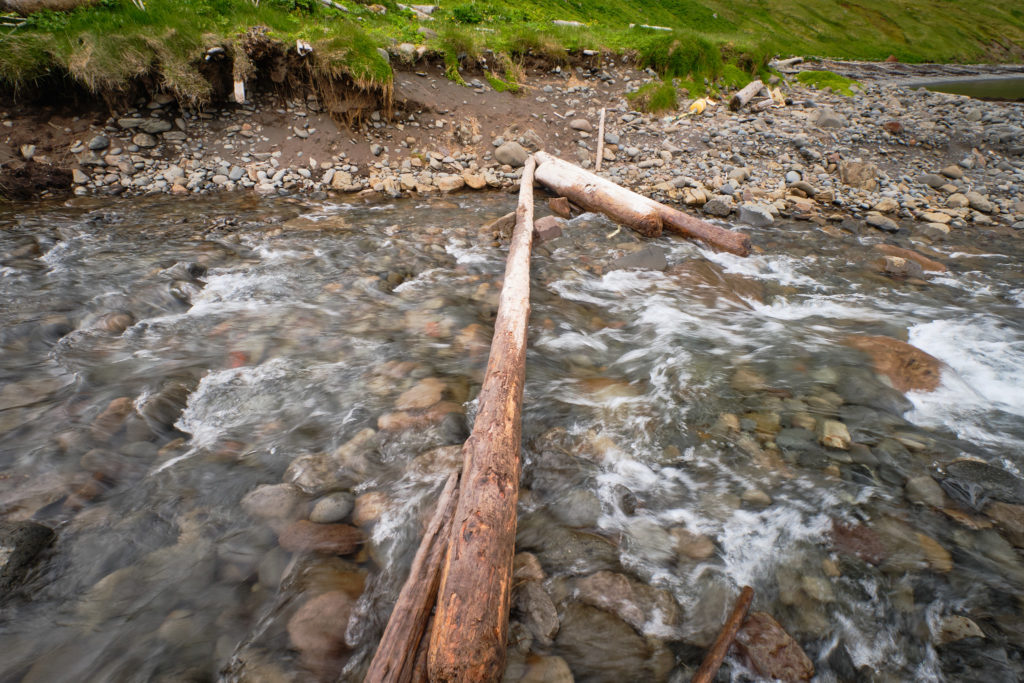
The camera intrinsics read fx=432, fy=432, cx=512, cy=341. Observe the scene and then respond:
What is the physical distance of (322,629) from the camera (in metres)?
1.73

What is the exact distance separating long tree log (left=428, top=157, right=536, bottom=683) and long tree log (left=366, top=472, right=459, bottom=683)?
9 cm

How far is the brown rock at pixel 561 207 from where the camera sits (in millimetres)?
6801

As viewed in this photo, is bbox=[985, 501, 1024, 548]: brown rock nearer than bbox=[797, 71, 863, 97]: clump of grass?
Yes

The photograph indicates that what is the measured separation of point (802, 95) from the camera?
13.0 metres

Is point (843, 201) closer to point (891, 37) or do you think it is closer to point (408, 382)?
point (408, 382)

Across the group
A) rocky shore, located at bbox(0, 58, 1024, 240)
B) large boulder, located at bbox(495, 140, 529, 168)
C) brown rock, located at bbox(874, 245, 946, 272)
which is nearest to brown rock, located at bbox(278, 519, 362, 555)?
rocky shore, located at bbox(0, 58, 1024, 240)

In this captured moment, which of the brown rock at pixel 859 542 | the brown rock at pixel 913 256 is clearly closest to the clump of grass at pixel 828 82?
the brown rock at pixel 913 256

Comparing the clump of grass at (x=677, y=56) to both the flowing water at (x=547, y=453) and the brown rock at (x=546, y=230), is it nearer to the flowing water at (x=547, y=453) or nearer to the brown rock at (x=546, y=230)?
the brown rock at (x=546, y=230)

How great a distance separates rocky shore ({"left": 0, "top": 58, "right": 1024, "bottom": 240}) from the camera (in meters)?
7.21

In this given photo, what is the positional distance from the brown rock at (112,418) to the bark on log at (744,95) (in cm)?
1383

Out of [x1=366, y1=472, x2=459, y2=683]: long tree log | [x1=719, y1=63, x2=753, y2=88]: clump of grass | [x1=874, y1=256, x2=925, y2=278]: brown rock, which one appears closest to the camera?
[x1=366, y1=472, x2=459, y2=683]: long tree log

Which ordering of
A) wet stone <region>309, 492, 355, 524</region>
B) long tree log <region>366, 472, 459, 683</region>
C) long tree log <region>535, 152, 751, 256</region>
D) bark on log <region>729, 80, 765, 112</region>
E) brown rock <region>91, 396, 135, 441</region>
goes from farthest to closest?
bark on log <region>729, 80, 765, 112</region> → long tree log <region>535, 152, 751, 256</region> → brown rock <region>91, 396, 135, 441</region> → wet stone <region>309, 492, 355, 524</region> → long tree log <region>366, 472, 459, 683</region>

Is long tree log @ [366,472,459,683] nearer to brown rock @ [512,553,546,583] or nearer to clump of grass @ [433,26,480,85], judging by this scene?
brown rock @ [512,553,546,583]

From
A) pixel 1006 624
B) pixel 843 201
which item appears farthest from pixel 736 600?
pixel 843 201
